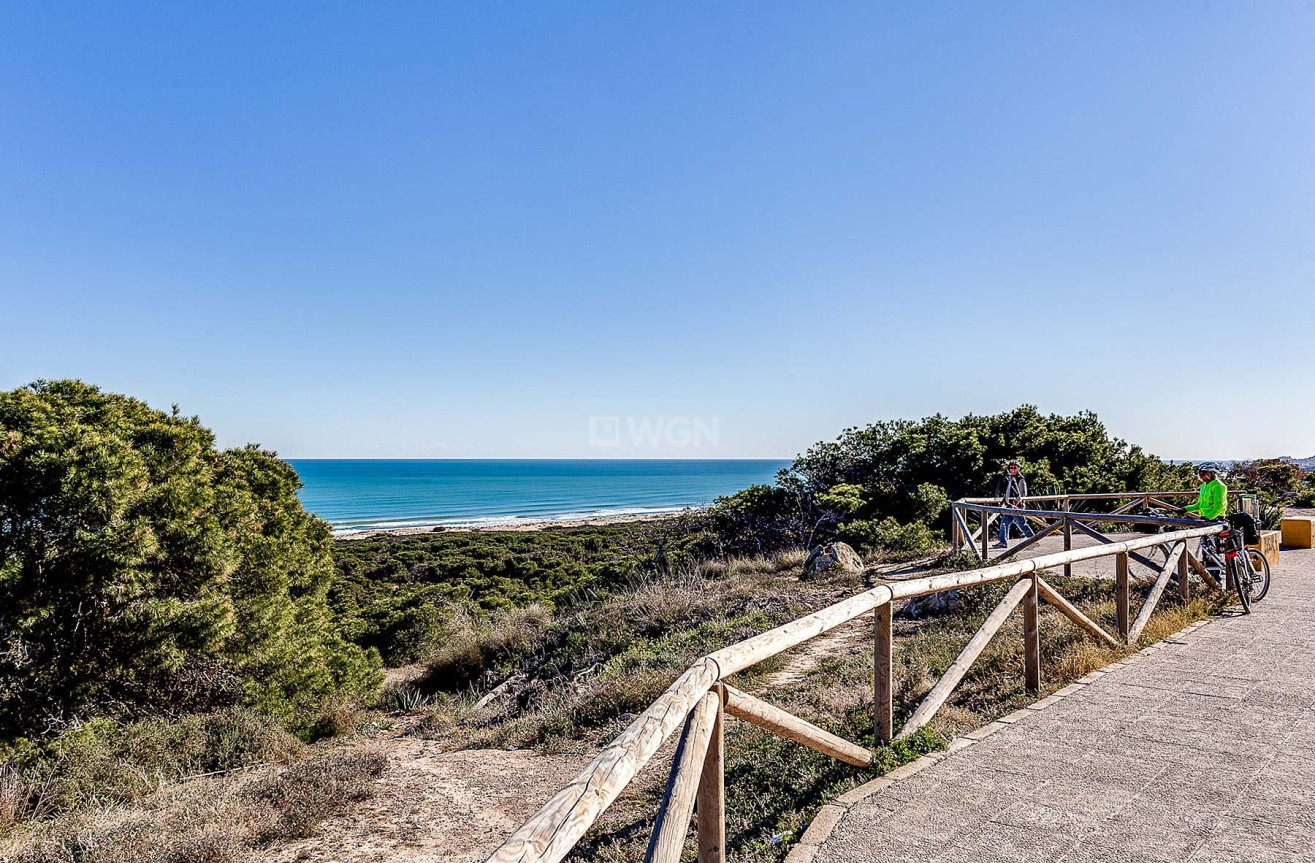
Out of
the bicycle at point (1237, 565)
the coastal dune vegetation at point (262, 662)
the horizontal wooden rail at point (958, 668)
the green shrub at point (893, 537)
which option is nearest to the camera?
the horizontal wooden rail at point (958, 668)

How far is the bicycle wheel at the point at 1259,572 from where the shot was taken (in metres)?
8.14

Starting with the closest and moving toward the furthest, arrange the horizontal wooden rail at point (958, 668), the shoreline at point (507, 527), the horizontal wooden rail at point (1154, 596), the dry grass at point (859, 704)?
the dry grass at point (859, 704) < the horizontal wooden rail at point (958, 668) < the horizontal wooden rail at point (1154, 596) < the shoreline at point (507, 527)

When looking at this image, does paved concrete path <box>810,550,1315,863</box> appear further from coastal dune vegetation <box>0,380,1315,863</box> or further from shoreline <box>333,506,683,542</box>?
shoreline <box>333,506,683,542</box>

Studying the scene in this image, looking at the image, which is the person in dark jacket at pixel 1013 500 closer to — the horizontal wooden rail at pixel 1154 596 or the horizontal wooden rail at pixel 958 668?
the horizontal wooden rail at pixel 1154 596

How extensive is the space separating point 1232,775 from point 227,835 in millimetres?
6030

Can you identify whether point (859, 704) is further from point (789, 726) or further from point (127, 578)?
point (127, 578)

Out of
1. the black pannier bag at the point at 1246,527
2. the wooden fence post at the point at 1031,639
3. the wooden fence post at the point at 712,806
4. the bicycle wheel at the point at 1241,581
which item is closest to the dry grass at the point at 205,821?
the wooden fence post at the point at 712,806

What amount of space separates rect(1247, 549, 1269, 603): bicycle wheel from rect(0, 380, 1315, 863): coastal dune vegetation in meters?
1.21

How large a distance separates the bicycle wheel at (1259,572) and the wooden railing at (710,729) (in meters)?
4.72

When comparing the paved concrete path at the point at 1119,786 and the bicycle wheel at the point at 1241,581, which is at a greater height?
the bicycle wheel at the point at 1241,581

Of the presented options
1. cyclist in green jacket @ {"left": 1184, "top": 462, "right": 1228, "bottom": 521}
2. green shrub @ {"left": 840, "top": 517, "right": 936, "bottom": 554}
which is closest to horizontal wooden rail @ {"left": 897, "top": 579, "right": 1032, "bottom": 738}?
cyclist in green jacket @ {"left": 1184, "top": 462, "right": 1228, "bottom": 521}

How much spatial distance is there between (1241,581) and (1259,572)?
3.22ft

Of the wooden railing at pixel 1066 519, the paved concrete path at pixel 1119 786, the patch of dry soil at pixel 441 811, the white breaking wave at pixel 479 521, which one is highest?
the wooden railing at pixel 1066 519

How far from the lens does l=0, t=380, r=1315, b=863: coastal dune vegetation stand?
16.2 feet
